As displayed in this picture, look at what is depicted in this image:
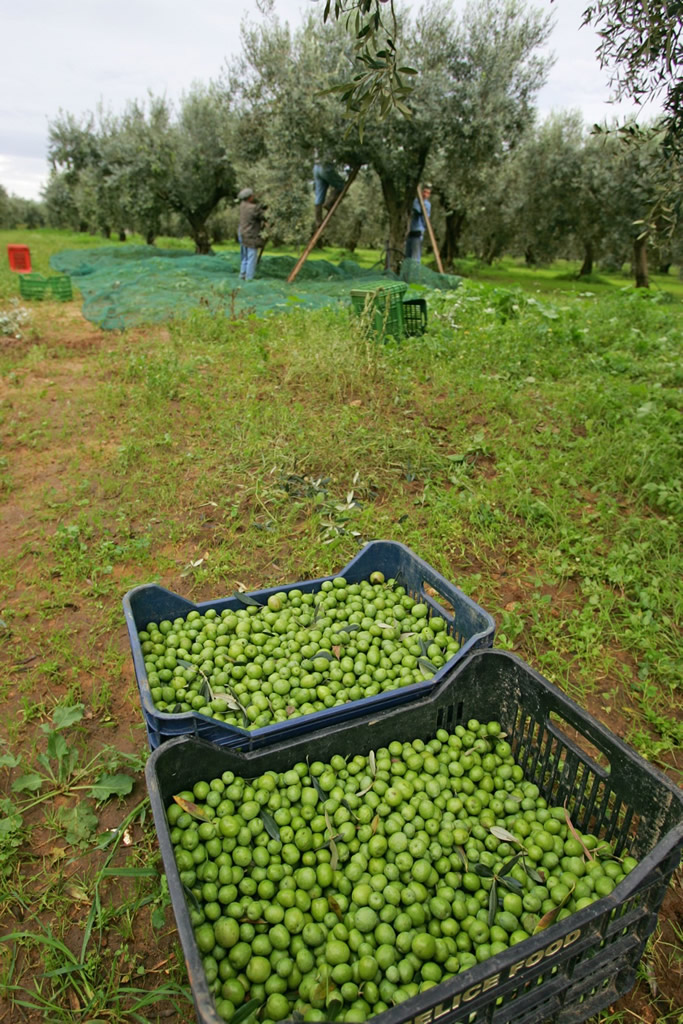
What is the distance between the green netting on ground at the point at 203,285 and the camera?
9812mm

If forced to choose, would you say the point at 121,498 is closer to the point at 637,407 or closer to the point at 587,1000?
the point at 587,1000

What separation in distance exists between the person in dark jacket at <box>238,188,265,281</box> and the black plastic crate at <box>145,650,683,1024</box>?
41.8 ft

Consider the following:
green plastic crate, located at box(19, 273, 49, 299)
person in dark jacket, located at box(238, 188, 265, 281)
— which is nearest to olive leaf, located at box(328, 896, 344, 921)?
green plastic crate, located at box(19, 273, 49, 299)

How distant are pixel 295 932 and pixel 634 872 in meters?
0.93

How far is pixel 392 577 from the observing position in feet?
10.5

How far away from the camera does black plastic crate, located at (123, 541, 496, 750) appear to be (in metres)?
2.06

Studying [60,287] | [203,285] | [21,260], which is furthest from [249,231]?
[21,260]

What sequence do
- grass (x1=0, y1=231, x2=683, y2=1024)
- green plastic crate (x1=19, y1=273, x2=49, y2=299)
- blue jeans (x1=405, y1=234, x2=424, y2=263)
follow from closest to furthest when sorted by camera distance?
1. grass (x1=0, y1=231, x2=683, y2=1024)
2. green plastic crate (x1=19, y1=273, x2=49, y2=299)
3. blue jeans (x1=405, y1=234, x2=424, y2=263)

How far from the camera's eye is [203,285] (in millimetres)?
11750

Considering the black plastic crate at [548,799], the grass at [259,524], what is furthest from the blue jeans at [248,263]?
the black plastic crate at [548,799]

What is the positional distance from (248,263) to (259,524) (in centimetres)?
1110

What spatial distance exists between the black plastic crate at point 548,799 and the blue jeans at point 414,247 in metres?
14.8

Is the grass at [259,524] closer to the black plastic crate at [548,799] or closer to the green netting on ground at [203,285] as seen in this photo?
the black plastic crate at [548,799]

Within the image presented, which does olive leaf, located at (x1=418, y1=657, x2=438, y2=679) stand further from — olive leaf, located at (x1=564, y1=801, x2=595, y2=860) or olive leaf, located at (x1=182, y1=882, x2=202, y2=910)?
olive leaf, located at (x1=182, y1=882, x2=202, y2=910)
